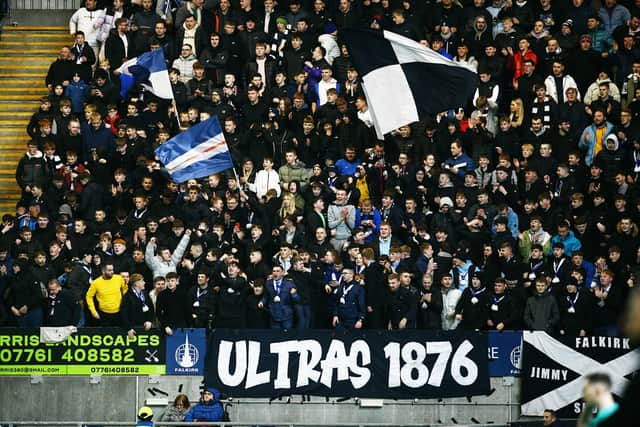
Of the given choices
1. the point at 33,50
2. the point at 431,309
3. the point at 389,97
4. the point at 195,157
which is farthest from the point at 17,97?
the point at 431,309

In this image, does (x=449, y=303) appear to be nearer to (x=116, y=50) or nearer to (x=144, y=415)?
(x=144, y=415)

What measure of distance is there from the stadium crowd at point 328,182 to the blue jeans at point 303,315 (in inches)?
1.3

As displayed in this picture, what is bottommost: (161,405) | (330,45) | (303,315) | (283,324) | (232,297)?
(161,405)

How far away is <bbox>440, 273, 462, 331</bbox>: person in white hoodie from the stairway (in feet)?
30.2

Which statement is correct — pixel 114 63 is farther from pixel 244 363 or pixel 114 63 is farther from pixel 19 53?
pixel 244 363

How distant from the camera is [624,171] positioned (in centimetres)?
2222

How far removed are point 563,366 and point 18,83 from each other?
13.6 metres

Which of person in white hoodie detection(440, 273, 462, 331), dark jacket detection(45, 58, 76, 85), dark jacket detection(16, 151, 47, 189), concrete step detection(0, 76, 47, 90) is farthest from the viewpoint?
concrete step detection(0, 76, 47, 90)

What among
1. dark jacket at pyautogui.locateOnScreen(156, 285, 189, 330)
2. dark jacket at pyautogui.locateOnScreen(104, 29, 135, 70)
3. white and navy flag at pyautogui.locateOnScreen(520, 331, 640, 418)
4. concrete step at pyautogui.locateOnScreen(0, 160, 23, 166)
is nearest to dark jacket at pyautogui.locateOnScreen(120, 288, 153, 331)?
dark jacket at pyautogui.locateOnScreen(156, 285, 189, 330)

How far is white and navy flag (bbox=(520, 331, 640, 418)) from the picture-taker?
64.1 feet

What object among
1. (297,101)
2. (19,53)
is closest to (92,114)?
(297,101)

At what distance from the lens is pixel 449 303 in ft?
65.4

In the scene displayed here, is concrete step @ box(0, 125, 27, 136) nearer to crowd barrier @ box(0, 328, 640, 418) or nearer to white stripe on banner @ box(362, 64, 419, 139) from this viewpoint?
crowd barrier @ box(0, 328, 640, 418)

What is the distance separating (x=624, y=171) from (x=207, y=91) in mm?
7560
